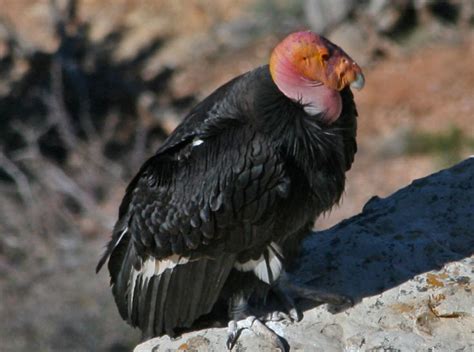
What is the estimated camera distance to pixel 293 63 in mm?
5008

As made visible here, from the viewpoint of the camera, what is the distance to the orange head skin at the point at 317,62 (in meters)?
5.00

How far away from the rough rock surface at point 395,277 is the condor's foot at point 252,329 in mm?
36

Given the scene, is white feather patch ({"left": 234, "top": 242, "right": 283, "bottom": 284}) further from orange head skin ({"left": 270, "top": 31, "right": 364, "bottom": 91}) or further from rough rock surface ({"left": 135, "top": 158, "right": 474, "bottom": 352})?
orange head skin ({"left": 270, "top": 31, "right": 364, "bottom": 91})

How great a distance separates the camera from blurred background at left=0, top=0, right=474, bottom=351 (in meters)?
11.6

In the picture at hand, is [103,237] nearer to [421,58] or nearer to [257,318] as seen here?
[421,58]

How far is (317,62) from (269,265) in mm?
967

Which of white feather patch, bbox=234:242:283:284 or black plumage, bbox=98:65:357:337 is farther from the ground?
black plumage, bbox=98:65:357:337

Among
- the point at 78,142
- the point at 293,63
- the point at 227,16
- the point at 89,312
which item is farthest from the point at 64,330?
the point at 227,16

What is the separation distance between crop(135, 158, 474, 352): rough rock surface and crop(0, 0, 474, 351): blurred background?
15.0 feet

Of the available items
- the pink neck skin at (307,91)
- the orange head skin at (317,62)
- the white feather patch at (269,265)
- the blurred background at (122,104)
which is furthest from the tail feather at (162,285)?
the blurred background at (122,104)

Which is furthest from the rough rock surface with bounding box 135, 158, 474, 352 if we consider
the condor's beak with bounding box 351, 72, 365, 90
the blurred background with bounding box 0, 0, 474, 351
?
the blurred background with bounding box 0, 0, 474, 351

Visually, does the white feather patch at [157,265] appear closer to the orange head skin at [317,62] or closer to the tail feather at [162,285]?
the tail feather at [162,285]

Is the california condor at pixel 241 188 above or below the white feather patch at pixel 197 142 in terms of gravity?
below

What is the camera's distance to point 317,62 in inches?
197
